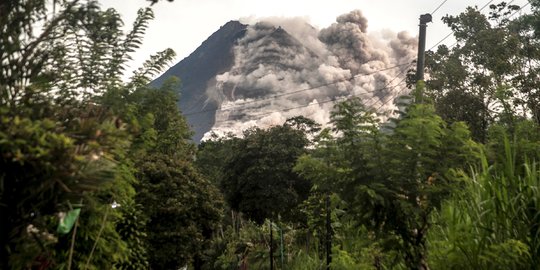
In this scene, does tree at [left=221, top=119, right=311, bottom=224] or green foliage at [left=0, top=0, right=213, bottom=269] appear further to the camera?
tree at [left=221, top=119, right=311, bottom=224]

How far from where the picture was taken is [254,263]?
19.8 m

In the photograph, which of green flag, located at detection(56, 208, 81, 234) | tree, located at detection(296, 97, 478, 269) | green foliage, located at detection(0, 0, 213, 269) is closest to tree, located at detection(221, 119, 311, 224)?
tree, located at detection(296, 97, 478, 269)

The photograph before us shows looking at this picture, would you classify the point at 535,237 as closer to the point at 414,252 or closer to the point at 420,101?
the point at 414,252

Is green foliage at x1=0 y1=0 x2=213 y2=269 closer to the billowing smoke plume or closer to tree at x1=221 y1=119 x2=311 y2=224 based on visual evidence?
tree at x1=221 y1=119 x2=311 y2=224

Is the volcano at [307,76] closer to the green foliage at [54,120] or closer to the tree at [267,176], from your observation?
the tree at [267,176]

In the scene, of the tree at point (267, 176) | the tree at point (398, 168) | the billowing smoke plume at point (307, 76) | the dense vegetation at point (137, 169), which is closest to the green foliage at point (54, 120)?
the dense vegetation at point (137, 169)

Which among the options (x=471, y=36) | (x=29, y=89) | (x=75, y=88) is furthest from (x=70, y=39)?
(x=471, y=36)

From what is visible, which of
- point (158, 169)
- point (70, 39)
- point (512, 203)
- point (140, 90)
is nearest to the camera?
point (70, 39)

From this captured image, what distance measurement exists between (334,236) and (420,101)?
8.23 m

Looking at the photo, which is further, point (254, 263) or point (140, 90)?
point (254, 263)

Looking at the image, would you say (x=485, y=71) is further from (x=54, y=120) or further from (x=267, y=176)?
(x=54, y=120)

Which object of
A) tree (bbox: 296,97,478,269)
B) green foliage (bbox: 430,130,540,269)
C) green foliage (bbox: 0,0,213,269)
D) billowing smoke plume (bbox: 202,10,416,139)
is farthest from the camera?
billowing smoke plume (bbox: 202,10,416,139)

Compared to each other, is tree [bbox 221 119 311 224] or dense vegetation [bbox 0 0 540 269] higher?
dense vegetation [bbox 0 0 540 269]

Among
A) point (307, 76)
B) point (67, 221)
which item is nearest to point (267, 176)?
point (67, 221)
